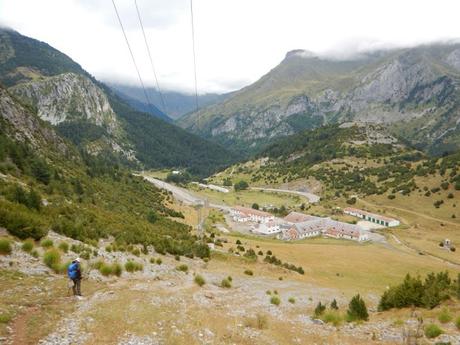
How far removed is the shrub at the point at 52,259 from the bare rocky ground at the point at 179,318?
447 mm

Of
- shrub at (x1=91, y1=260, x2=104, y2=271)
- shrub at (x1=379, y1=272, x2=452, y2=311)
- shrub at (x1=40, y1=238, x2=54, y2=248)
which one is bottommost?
shrub at (x1=379, y1=272, x2=452, y2=311)

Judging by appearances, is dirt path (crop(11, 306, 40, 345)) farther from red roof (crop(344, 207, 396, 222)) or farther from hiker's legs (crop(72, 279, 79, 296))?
red roof (crop(344, 207, 396, 222))

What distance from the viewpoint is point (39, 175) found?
163 ft

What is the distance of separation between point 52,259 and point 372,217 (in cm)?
11067

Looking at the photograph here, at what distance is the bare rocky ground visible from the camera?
13.1 metres

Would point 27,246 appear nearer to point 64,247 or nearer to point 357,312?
point 64,247

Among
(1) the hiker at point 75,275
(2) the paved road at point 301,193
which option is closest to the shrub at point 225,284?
(1) the hiker at point 75,275

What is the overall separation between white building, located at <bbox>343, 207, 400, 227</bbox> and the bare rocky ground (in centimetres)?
9627

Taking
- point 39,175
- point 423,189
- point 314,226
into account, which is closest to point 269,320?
point 39,175

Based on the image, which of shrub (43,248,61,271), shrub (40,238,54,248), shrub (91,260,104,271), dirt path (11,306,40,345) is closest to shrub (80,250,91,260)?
shrub (91,260,104,271)

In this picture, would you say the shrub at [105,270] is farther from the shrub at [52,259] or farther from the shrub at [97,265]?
the shrub at [52,259]

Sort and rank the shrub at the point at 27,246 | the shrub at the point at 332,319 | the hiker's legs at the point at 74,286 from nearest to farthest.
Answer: the hiker's legs at the point at 74,286, the shrub at the point at 332,319, the shrub at the point at 27,246

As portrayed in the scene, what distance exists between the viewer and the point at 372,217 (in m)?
116

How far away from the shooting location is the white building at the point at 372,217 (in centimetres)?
11156
